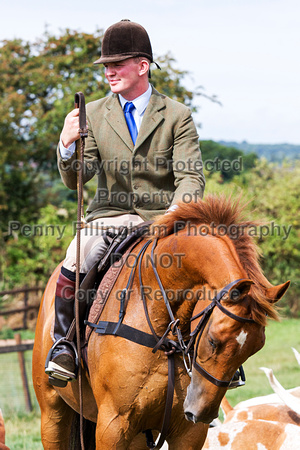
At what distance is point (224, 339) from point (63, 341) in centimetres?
149

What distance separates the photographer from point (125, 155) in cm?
450

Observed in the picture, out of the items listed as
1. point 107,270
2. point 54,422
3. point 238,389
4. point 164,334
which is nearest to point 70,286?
point 107,270

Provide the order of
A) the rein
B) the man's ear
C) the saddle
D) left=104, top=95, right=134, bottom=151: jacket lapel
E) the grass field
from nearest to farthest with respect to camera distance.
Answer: the rein < the saddle < the man's ear < left=104, top=95, right=134, bottom=151: jacket lapel < the grass field

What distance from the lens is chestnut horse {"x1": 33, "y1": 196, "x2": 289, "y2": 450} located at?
317 cm

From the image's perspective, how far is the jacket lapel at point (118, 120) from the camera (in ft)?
14.8

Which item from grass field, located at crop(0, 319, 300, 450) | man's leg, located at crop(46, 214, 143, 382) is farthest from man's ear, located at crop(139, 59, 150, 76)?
grass field, located at crop(0, 319, 300, 450)

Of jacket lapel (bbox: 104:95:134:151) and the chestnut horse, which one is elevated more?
jacket lapel (bbox: 104:95:134:151)

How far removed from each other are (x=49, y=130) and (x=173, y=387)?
17601mm

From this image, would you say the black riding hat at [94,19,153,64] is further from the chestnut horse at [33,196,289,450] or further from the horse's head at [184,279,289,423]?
the horse's head at [184,279,289,423]

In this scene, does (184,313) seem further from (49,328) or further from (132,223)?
(49,328)

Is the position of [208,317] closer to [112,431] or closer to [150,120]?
[112,431]

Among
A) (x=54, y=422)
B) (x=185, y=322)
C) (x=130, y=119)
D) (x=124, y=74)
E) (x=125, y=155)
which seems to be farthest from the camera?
(x=54, y=422)

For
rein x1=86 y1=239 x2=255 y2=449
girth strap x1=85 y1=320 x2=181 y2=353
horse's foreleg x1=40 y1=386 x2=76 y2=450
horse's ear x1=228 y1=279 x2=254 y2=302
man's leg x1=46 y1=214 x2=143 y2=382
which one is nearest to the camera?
horse's ear x1=228 y1=279 x2=254 y2=302

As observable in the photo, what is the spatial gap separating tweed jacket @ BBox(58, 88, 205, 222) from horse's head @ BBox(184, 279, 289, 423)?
1.32 m
